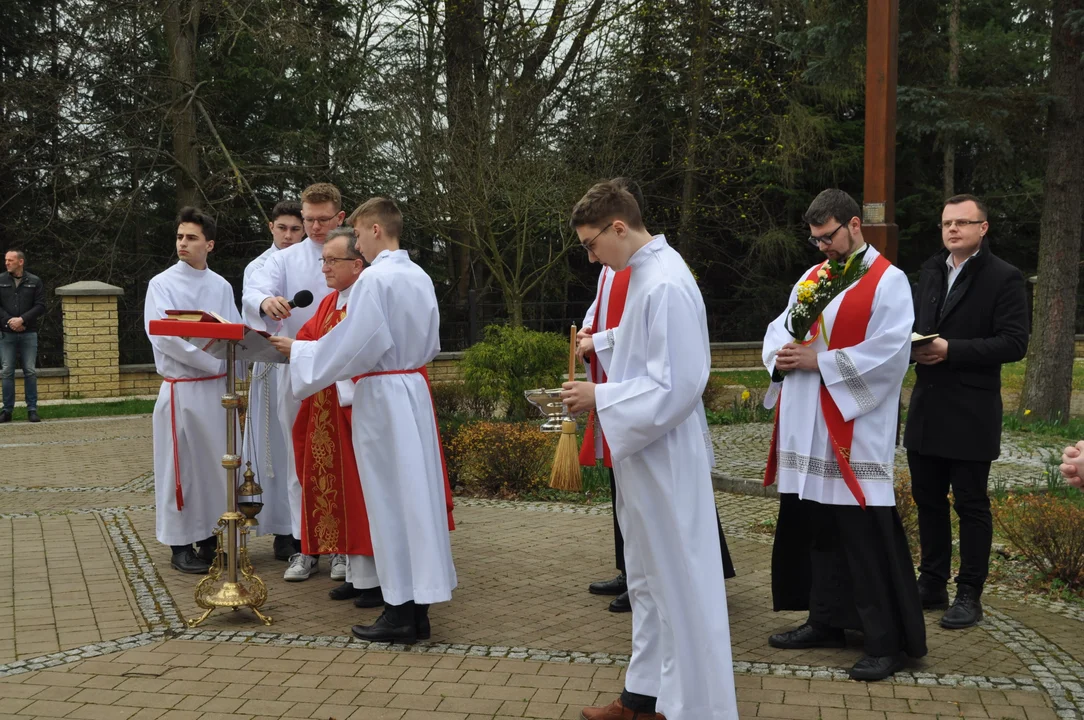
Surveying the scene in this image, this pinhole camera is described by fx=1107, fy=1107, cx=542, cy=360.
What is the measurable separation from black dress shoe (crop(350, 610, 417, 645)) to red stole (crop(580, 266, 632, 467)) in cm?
117

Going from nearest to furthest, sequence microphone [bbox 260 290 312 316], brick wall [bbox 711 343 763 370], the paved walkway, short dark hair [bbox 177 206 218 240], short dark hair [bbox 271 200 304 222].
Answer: the paved walkway, microphone [bbox 260 290 312 316], short dark hair [bbox 177 206 218 240], short dark hair [bbox 271 200 304 222], brick wall [bbox 711 343 763 370]

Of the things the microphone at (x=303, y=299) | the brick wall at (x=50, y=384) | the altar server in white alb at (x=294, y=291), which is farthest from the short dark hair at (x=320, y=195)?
the brick wall at (x=50, y=384)

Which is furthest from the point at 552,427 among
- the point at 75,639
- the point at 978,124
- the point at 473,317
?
the point at 473,317

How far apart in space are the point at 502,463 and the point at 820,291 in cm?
468

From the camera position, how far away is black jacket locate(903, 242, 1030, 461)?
210 inches

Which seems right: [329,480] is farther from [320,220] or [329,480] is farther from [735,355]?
[735,355]

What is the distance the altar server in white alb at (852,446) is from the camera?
4.78 metres

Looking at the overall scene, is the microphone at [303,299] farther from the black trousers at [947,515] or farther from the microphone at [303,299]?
the black trousers at [947,515]

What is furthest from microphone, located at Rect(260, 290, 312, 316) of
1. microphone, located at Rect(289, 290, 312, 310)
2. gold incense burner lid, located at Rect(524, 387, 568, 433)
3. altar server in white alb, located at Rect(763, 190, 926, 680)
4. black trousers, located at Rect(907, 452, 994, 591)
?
black trousers, located at Rect(907, 452, 994, 591)

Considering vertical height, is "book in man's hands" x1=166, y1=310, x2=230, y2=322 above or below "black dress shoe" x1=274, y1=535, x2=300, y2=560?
above

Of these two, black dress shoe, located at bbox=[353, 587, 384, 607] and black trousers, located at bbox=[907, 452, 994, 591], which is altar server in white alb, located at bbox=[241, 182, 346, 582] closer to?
black dress shoe, located at bbox=[353, 587, 384, 607]

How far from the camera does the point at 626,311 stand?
3.98 meters

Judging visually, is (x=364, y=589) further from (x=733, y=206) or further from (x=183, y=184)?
(x=733, y=206)

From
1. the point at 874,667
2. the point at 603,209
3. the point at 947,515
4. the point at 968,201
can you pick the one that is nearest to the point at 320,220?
the point at 603,209
